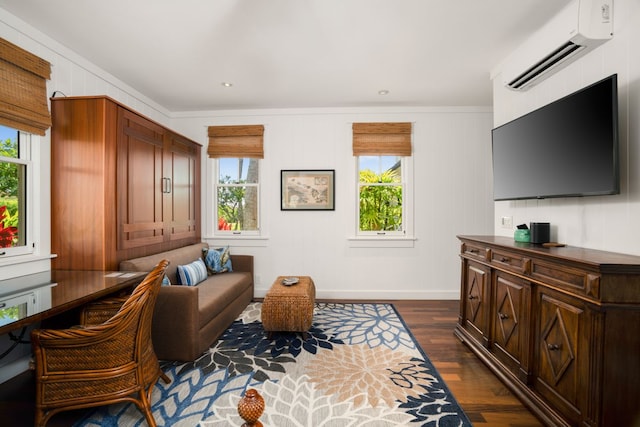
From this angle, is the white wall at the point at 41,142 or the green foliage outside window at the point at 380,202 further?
the green foliage outside window at the point at 380,202

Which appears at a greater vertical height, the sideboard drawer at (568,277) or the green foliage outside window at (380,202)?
the green foliage outside window at (380,202)

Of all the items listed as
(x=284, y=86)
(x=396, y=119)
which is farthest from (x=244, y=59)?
(x=396, y=119)

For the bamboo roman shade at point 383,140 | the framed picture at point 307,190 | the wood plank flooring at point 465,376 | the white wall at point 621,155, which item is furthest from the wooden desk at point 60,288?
the white wall at point 621,155

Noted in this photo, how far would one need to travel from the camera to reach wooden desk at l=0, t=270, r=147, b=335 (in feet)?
5.07

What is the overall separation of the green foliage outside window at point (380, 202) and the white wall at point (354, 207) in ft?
0.63

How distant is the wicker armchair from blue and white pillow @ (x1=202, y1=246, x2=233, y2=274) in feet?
6.81

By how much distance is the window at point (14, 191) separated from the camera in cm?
230

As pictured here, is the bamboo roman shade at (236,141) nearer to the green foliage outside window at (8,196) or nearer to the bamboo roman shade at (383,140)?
the bamboo roman shade at (383,140)

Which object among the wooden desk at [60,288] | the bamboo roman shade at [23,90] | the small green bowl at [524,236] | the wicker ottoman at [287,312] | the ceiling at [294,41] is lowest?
the wicker ottoman at [287,312]

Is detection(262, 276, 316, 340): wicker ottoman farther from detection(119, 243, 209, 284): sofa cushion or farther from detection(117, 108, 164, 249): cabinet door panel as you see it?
detection(117, 108, 164, 249): cabinet door panel

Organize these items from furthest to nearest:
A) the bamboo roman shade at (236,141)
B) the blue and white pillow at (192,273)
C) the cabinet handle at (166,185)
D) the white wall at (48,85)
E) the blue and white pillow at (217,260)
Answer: the bamboo roman shade at (236,141), the blue and white pillow at (217,260), the cabinet handle at (166,185), the blue and white pillow at (192,273), the white wall at (48,85)

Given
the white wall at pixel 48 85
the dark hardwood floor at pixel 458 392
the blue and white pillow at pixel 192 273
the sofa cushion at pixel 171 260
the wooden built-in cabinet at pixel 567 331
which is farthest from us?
the blue and white pillow at pixel 192 273

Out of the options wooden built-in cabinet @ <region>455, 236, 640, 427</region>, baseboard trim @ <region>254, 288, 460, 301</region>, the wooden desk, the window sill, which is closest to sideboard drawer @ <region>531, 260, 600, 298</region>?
wooden built-in cabinet @ <region>455, 236, 640, 427</region>

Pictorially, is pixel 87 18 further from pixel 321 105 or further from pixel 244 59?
pixel 321 105
